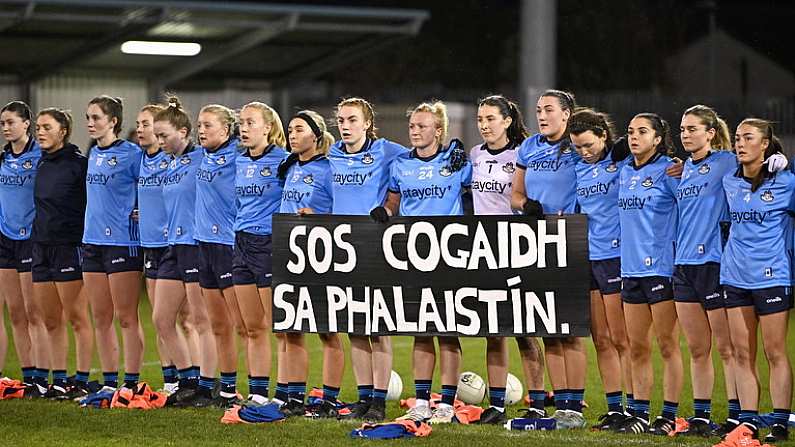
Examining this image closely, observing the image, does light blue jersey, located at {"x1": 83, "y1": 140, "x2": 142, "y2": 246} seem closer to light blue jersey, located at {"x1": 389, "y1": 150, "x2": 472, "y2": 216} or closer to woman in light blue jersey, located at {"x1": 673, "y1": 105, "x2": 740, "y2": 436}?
light blue jersey, located at {"x1": 389, "y1": 150, "x2": 472, "y2": 216}

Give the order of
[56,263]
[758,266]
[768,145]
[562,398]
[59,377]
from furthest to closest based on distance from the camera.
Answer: [59,377] < [56,263] < [562,398] < [768,145] < [758,266]

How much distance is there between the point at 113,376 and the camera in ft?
31.9

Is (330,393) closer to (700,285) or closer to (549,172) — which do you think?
(549,172)

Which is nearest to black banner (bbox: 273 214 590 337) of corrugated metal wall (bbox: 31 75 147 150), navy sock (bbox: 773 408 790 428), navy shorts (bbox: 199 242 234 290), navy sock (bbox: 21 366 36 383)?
navy shorts (bbox: 199 242 234 290)

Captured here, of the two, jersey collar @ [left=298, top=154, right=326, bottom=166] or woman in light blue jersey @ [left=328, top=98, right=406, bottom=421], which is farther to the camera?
→ jersey collar @ [left=298, top=154, right=326, bottom=166]

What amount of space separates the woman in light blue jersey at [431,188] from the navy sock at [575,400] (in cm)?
75

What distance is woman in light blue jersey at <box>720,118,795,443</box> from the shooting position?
25.8 feet

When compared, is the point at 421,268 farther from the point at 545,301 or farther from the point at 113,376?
the point at 113,376

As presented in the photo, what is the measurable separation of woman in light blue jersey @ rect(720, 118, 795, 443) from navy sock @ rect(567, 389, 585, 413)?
104 cm

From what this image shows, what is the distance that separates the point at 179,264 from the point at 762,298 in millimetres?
3954

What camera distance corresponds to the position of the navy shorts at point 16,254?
10.0 meters

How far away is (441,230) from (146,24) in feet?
42.1

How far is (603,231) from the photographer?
852 centimetres

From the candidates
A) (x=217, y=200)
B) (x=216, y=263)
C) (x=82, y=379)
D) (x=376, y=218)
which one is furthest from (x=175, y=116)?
(x=82, y=379)
